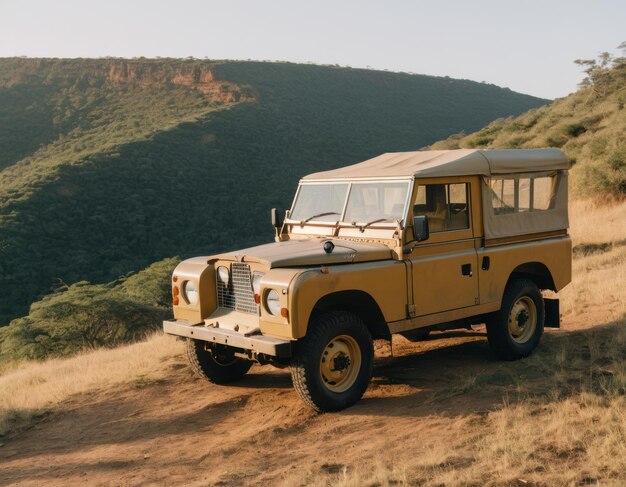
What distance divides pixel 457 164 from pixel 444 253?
92 cm

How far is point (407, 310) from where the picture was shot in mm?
6504

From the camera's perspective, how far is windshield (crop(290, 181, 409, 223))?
672 cm

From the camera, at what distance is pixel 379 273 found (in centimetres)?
625

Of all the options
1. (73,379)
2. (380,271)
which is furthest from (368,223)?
(73,379)

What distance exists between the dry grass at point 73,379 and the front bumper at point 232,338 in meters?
1.48

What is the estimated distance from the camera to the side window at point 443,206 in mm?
6848

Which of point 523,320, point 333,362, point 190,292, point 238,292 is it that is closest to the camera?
point 333,362

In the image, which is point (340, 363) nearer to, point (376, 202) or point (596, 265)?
point (376, 202)

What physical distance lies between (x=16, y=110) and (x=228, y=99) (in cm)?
1767

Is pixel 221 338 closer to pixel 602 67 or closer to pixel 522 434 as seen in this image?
pixel 522 434

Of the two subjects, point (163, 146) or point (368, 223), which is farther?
point (163, 146)

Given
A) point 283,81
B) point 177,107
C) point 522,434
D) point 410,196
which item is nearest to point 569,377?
point 522,434

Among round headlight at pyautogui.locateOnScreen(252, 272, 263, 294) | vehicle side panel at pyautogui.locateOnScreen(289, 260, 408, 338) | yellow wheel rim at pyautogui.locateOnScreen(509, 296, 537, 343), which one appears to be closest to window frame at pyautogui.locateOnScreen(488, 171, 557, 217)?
yellow wheel rim at pyautogui.locateOnScreen(509, 296, 537, 343)

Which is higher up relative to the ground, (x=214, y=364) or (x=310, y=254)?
(x=310, y=254)
